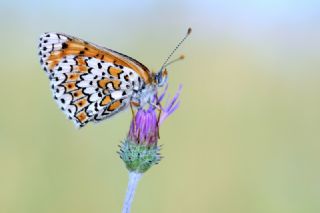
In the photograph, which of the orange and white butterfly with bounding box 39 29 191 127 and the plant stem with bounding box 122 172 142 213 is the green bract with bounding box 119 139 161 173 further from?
the orange and white butterfly with bounding box 39 29 191 127

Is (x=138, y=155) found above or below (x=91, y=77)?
below

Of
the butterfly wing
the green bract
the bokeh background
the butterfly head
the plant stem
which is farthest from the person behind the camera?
the bokeh background

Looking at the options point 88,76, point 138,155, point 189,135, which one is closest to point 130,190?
point 138,155

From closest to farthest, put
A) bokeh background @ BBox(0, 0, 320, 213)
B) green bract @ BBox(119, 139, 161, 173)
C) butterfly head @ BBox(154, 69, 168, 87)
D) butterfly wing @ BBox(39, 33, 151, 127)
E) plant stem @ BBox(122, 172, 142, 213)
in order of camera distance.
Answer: plant stem @ BBox(122, 172, 142, 213), green bract @ BBox(119, 139, 161, 173), butterfly wing @ BBox(39, 33, 151, 127), butterfly head @ BBox(154, 69, 168, 87), bokeh background @ BBox(0, 0, 320, 213)

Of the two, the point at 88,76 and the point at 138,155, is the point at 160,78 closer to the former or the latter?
the point at 88,76

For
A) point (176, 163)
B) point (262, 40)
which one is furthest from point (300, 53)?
point (176, 163)

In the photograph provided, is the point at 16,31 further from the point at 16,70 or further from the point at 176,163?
the point at 176,163

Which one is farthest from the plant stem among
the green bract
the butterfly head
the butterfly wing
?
the butterfly head
